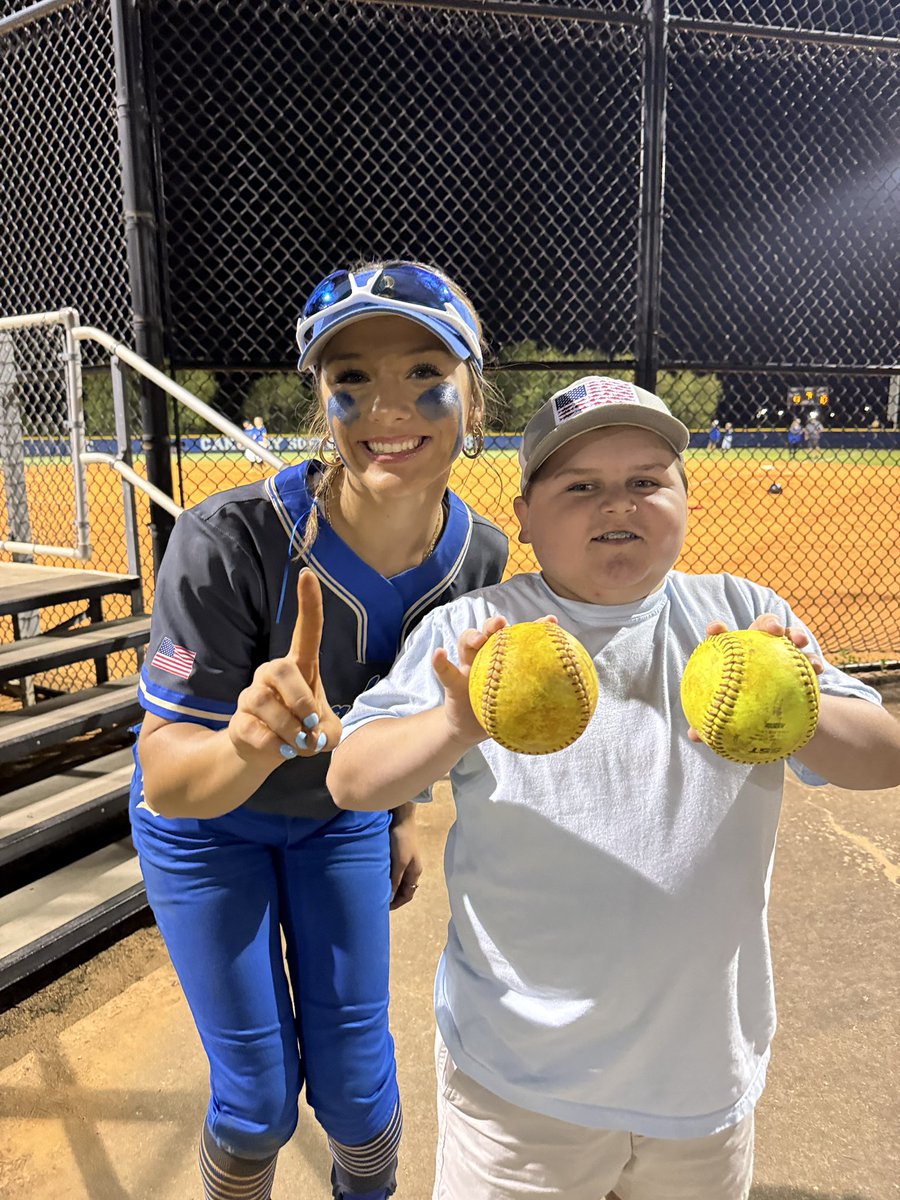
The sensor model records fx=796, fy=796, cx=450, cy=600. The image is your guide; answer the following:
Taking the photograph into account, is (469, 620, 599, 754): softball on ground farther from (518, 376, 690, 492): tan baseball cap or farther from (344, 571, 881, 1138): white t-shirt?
(518, 376, 690, 492): tan baseball cap

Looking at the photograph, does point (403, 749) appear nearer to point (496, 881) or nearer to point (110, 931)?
point (496, 881)

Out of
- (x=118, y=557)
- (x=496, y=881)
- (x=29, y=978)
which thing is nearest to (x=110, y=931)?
(x=29, y=978)

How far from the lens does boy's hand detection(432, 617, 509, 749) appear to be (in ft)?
3.06

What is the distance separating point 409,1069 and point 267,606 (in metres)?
1.50

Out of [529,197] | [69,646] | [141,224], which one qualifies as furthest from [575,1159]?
[529,197]

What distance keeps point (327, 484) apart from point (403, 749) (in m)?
0.67

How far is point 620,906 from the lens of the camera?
3.52ft

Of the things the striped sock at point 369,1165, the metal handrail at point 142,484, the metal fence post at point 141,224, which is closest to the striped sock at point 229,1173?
the striped sock at point 369,1165

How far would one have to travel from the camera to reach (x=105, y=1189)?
1843 millimetres

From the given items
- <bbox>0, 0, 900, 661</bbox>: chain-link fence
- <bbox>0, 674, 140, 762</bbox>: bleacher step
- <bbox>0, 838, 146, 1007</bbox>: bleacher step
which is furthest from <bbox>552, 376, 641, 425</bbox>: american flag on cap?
<bbox>0, 674, 140, 762</bbox>: bleacher step

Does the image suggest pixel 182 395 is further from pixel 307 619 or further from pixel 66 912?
pixel 307 619

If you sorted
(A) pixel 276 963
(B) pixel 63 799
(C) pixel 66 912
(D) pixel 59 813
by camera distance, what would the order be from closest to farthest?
1. (A) pixel 276 963
2. (C) pixel 66 912
3. (D) pixel 59 813
4. (B) pixel 63 799

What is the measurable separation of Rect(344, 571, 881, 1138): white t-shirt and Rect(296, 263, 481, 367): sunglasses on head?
0.60m

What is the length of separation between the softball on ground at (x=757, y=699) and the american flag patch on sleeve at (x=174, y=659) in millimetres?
880
